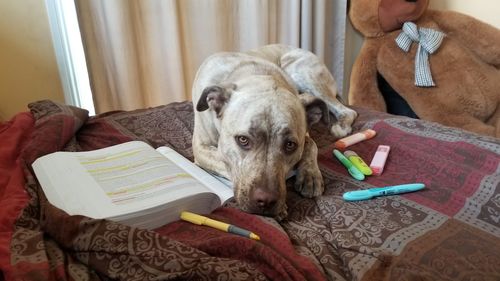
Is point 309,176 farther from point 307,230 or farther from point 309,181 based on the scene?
point 307,230

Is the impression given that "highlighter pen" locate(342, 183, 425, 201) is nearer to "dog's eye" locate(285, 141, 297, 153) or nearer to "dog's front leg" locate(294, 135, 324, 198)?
"dog's front leg" locate(294, 135, 324, 198)

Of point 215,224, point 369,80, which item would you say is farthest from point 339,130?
point 369,80

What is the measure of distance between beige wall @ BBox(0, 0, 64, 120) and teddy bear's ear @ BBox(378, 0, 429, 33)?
6.96 ft

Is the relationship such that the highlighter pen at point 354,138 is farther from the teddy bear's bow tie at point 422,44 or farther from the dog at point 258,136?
the teddy bear's bow tie at point 422,44

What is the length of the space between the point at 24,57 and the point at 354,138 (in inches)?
75.1

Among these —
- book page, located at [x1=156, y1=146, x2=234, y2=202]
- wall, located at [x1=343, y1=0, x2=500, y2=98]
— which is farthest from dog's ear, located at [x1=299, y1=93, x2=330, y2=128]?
wall, located at [x1=343, y1=0, x2=500, y2=98]

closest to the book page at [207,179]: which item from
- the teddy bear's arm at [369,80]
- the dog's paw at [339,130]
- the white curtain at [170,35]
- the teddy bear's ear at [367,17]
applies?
the dog's paw at [339,130]

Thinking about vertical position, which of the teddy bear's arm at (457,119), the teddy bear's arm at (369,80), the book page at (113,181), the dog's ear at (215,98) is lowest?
the teddy bear's arm at (457,119)

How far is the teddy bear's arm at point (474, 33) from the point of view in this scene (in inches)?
99.2

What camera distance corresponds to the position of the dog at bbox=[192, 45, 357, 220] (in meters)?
1.24

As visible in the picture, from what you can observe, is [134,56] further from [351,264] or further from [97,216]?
[351,264]

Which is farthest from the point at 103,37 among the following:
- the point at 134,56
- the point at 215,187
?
the point at 215,187

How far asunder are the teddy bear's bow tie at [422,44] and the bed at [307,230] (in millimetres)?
978

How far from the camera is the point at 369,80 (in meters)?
2.81
